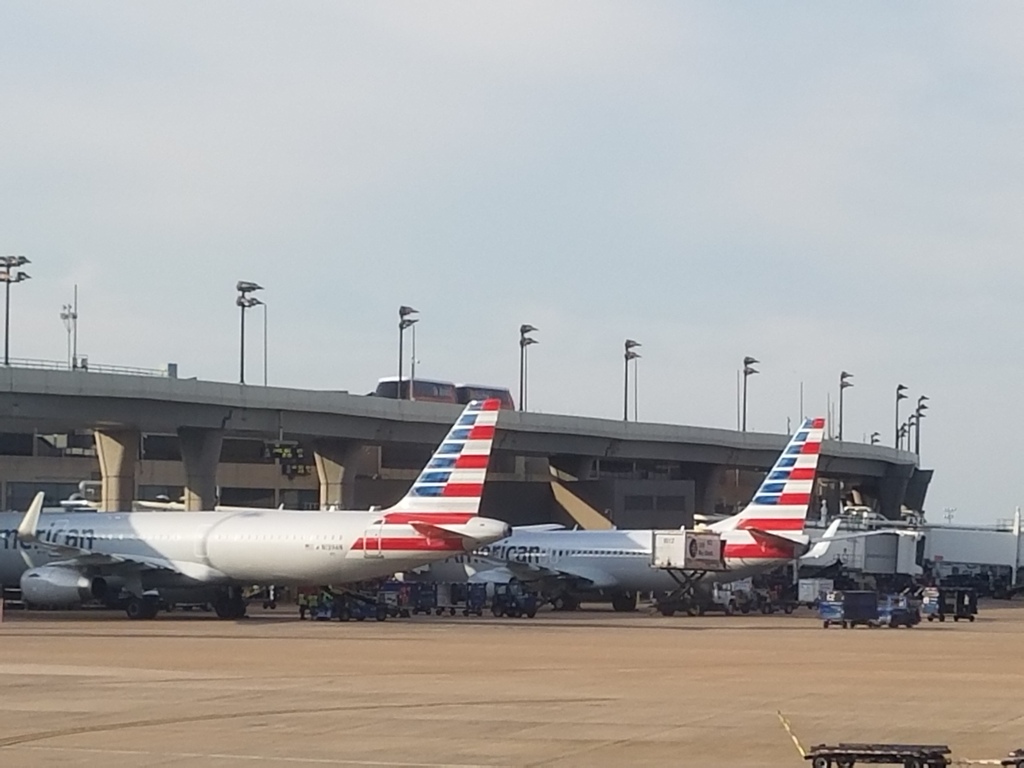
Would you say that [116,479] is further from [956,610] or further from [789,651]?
[789,651]

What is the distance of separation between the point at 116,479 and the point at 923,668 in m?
53.9

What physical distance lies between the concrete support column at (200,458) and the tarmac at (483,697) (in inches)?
1189

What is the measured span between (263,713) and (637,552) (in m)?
49.3

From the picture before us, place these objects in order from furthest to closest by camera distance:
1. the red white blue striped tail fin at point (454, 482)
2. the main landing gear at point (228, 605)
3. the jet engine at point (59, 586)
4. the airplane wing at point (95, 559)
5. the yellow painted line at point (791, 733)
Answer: the main landing gear at point (228, 605)
the airplane wing at point (95, 559)
the jet engine at point (59, 586)
the red white blue striped tail fin at point (454, 482)
the yellow painted line at point (791, 733)

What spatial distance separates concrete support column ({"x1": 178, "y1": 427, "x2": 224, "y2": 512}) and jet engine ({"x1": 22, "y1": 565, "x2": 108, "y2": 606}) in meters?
18.6

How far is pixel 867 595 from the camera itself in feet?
213

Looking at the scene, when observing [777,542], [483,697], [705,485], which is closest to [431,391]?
[705,485]

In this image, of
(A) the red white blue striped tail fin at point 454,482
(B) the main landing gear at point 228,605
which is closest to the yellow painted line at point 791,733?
(A) the red white blue striped tail fin at point 454,482

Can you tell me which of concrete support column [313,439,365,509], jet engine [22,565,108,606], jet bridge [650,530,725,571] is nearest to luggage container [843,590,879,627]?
jet bridge [650,530,725,571]

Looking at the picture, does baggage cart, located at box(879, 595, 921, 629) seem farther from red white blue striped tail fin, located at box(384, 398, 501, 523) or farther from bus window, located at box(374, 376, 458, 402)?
bus window, located at box(374, 376, 458, 402)

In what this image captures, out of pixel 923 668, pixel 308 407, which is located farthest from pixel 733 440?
pixel 923 668

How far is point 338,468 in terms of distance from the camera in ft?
306

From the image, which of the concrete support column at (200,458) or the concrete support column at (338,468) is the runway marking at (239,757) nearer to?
the concrete support column at (200,458)

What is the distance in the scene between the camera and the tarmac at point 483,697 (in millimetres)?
22109
